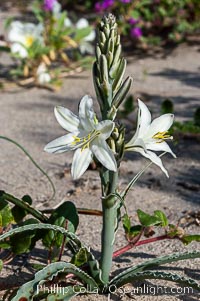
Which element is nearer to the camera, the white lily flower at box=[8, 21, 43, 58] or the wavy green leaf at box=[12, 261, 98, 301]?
the wavy green leaf at box=[12, 261, 98, 301]

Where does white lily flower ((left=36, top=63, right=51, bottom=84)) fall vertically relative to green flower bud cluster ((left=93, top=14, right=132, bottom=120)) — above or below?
above

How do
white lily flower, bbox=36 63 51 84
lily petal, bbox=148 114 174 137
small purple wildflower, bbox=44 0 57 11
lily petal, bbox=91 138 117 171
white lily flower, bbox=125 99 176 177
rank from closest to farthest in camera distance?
lily petal, bbox=91 138 117 171
white lily flower, bbox=125 99 176 177
lily petal, bbox=148 114 174 137
white lily flower, bbox=36 63 51 84
small purple wildflower, bbox=44 0 57 11

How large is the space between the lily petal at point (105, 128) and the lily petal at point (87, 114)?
47 mm

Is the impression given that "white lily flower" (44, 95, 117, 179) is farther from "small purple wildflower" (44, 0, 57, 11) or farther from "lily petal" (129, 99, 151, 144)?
"small purple wildflower" (44, 0, 57, 11)

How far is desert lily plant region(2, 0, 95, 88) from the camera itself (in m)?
5.16

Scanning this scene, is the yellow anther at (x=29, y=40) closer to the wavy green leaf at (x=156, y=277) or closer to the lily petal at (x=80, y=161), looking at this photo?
the wavy green leaf at (x=156, y=277)

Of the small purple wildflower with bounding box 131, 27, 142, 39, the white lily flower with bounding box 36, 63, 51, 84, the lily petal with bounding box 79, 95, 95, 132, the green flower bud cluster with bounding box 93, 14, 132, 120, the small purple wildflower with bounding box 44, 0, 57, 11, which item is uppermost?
the small purple wildflower with bounding box 44, 0, 57, 11

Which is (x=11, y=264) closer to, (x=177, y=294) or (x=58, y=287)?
(x=58, y=287)

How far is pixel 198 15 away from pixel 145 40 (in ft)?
1.70

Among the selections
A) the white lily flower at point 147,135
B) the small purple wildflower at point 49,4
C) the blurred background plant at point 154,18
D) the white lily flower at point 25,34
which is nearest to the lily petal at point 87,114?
the white lily flower at point 147,135

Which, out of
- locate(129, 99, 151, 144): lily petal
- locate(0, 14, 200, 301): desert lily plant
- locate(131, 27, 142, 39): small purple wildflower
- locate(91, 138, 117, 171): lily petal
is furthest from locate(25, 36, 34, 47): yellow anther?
locate(91, 138, 117, 171): lily petal

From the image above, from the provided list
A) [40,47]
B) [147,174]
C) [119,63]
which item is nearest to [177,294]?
[119,63]

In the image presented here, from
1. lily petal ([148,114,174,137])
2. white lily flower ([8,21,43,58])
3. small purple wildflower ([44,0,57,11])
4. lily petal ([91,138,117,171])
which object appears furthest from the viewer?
small purple wildflower ([44,0,57,11])

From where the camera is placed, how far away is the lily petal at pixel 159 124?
2.32m
